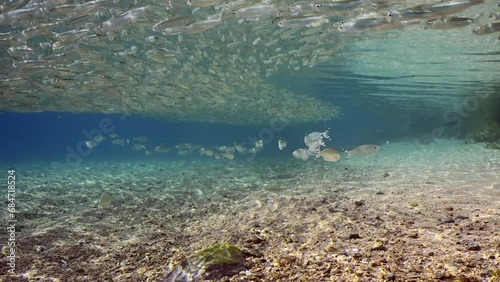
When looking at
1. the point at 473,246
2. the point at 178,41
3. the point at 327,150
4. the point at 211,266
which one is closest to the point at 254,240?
the point at 211,266

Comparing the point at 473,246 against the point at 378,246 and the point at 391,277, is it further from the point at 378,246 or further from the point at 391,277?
the point at 391,277

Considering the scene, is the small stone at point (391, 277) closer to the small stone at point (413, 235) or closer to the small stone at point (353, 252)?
the small stone at point (353, 252)

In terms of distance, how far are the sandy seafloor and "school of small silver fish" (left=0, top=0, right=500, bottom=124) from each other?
4164 millimetres

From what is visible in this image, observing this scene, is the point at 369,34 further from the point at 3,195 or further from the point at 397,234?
the point at 3,195

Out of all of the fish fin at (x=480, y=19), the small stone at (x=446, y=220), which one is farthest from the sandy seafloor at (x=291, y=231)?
the fish fin at (x=480, y=19)

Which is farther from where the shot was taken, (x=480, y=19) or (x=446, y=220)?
(x=480, y=19)

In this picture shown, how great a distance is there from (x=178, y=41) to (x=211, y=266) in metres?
12.5

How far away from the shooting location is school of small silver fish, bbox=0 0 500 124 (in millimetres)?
7422

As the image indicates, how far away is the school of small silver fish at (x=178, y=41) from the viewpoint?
24.3ft

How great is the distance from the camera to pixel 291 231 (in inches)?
201

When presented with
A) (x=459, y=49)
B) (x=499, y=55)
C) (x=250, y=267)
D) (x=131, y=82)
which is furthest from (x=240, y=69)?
(x=250, y=267)

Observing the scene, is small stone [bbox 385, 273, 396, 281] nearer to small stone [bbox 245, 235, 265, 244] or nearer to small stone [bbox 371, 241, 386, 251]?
small stone [bbox 371, 241, 386, 251]

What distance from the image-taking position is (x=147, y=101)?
25.5 meters

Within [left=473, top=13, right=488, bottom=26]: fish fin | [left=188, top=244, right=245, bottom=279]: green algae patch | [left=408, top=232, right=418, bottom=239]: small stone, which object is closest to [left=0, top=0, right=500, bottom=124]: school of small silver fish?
[left=473, top=13, right=488, bottom=26]: fish fin
